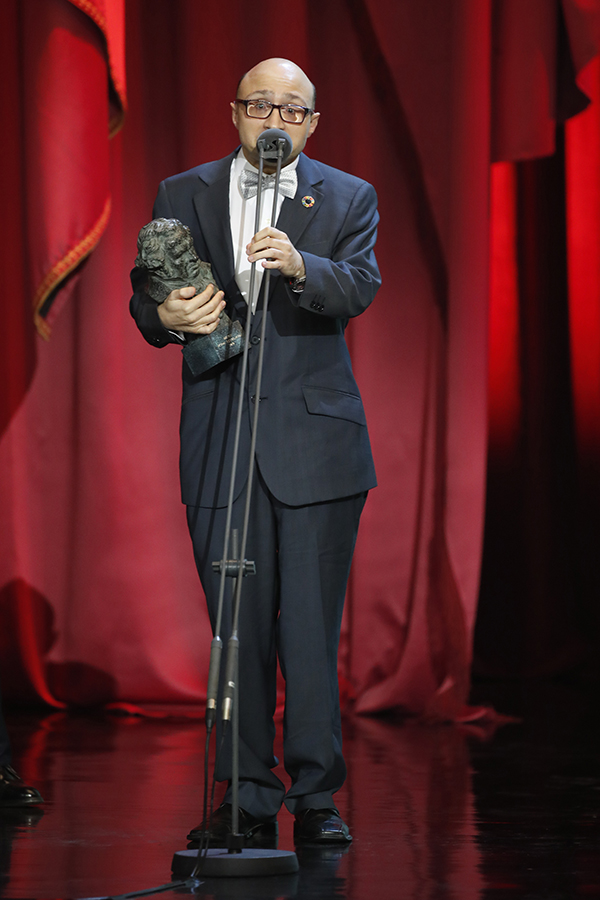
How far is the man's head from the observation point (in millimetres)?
1939

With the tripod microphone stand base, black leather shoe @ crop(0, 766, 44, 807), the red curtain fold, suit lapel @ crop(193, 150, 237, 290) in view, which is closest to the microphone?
suit lapel @ crop(193, 150, 237, 290)

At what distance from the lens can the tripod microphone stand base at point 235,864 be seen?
170cm

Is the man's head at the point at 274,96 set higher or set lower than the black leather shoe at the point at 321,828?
higher

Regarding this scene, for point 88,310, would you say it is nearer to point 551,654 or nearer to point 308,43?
point 308,43

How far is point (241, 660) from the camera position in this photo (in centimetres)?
202

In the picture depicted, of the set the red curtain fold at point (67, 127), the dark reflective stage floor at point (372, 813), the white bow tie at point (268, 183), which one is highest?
the red curtain fold at point (67, 127)

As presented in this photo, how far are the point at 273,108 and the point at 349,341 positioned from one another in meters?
2.12

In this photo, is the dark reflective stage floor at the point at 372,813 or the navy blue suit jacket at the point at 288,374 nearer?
the dark reflective stage floor at the point at 372,813

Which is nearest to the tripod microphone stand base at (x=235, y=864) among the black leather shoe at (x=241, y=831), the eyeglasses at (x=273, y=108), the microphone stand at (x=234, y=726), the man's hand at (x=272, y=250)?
the microphone stand at (x=234, y=726)

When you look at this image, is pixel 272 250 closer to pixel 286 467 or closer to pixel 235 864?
pixel 286 467

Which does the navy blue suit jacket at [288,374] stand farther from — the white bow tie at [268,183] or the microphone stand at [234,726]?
the microphone stand at [234,726]

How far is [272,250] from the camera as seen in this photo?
179 centimetres

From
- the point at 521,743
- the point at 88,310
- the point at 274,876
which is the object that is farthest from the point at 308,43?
the point at 274,876

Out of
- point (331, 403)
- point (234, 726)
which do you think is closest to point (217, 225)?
point (331, 403)
